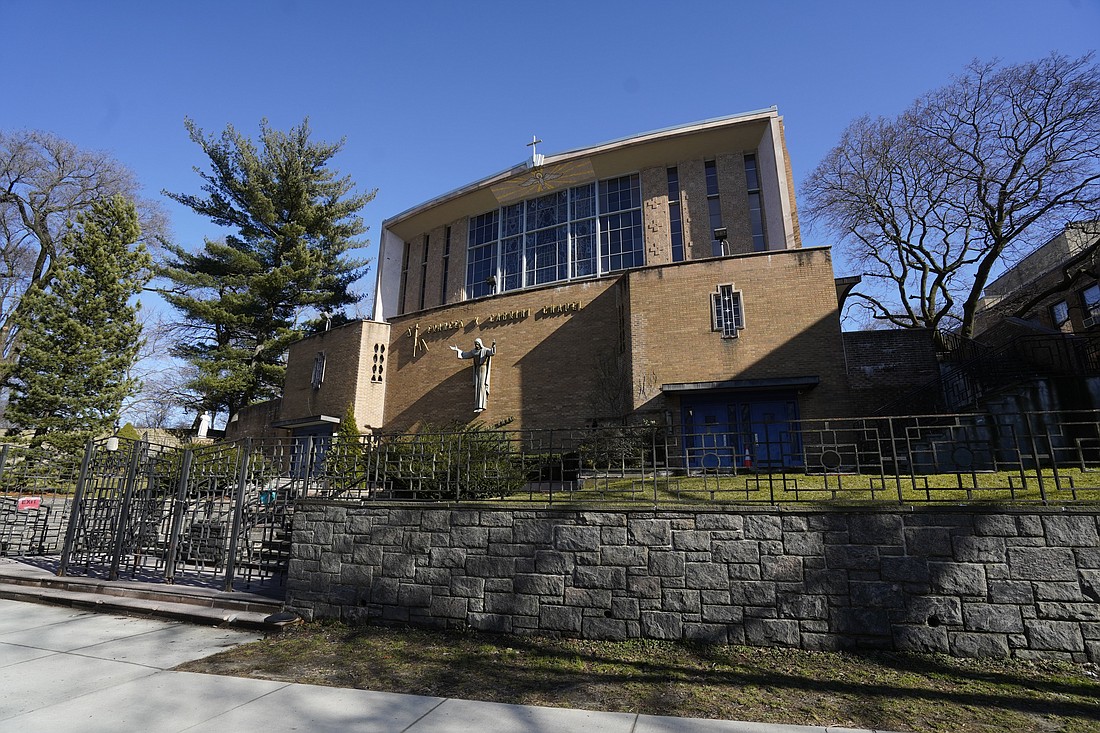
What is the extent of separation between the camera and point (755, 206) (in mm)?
20734

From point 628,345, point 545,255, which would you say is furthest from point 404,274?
point 628,345

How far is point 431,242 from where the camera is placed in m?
26.8

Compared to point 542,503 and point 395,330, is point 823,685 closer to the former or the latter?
point 542,503

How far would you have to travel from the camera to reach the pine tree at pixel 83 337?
19844mm

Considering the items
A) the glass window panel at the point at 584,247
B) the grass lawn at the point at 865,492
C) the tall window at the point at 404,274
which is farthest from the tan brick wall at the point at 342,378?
the grass lawn at the point at 865,492

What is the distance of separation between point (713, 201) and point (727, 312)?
7371 millimetres

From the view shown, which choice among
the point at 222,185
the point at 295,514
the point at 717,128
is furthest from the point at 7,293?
the point at 717,128

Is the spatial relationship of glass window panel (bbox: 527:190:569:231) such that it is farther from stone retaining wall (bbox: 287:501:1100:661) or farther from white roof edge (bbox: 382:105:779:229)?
stone retaining wall (bbox: 287:501:1100:661)

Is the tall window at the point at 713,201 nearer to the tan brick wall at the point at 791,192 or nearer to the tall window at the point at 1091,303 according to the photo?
the tan brick wall at the point at 791,192

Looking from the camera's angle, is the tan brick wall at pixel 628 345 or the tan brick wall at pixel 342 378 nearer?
the tan brick wall at pixel 628 345

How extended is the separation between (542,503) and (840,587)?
3.24m

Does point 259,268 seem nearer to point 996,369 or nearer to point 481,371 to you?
point 481,371

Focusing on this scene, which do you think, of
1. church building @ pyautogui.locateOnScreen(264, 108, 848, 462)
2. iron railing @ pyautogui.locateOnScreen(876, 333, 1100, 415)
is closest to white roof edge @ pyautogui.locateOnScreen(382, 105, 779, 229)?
church building @ pyautogui.locateOnScreen(264, 108, 848, 462)

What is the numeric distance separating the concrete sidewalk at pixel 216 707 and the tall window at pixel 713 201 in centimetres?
1852
